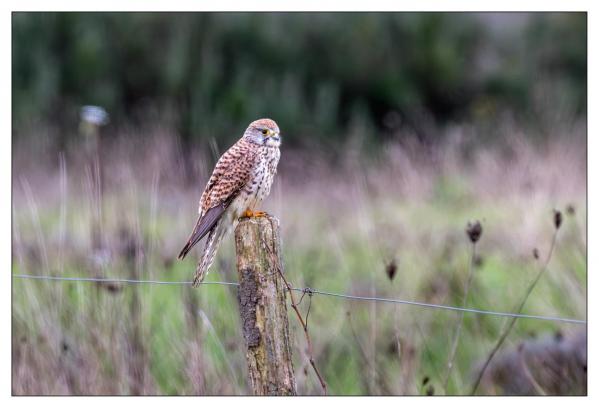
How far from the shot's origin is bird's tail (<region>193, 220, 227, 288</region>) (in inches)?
136

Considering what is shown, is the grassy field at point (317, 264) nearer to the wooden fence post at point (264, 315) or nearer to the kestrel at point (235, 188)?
the kestrel at point (235, 188)

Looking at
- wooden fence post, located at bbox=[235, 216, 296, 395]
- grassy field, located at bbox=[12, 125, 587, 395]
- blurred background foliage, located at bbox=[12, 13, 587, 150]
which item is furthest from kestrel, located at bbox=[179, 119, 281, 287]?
blurred background foliage, located at bbox=[12, 13, 587, 150]

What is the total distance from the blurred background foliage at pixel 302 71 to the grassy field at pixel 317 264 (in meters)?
1.45

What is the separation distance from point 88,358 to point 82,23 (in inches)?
279

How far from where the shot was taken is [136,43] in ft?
36.1

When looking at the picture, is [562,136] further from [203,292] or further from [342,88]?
[203,292]

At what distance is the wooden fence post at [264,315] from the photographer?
2.77 m

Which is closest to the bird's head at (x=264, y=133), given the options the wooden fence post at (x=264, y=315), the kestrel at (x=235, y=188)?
the kestrel at (x=235, y=188)

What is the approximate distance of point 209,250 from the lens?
143 inches

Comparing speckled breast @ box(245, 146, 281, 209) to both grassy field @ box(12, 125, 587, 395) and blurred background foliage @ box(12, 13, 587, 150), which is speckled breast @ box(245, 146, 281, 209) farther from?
blurred background foliage @ box(12, 13, 587, 150)

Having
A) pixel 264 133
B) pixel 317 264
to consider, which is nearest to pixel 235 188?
pixel 264 133

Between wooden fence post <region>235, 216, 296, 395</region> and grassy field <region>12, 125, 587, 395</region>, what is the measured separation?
64cm

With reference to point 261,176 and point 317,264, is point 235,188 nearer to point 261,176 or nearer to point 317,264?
point 261,176

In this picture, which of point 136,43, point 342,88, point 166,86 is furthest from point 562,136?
point 136,43
